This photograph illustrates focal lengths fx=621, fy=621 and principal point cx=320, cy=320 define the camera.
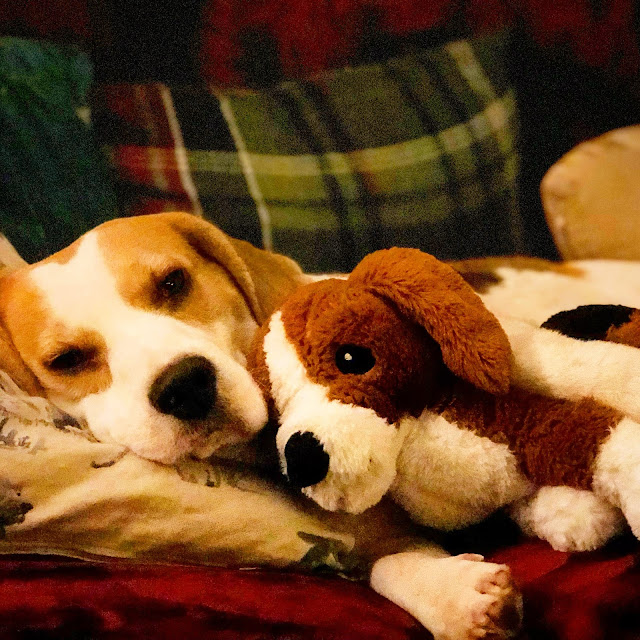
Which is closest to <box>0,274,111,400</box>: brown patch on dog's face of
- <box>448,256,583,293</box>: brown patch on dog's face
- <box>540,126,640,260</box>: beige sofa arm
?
<box>448,256,583,293</box>: brown patch on dog's face

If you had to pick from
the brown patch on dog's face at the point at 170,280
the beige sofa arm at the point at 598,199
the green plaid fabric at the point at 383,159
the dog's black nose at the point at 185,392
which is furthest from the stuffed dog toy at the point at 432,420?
the beige sofa arm at the point at 598,199

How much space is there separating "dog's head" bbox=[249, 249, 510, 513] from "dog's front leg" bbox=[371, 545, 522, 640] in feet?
0.49

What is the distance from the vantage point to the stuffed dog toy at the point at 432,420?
762 millimetres

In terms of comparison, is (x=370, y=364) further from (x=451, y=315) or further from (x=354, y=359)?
(x=451, y=315)

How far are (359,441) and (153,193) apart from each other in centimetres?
131

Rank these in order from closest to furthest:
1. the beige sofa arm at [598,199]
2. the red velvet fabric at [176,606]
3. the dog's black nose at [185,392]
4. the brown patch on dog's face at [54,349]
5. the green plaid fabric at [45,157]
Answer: the red velvet fabric at [176,606]
the dog's black nose at [185,392]
the brown patch on dog's face at [54,349]
the green plaid fabric at [45,157]
the beige sofa arm at [598,199]

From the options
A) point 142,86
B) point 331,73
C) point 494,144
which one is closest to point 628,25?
point 494,144

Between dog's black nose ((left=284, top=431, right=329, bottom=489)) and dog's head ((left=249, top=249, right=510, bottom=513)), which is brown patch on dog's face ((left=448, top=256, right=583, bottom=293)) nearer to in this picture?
dog's head ((left=249, top=249, right=510, bottom=513))

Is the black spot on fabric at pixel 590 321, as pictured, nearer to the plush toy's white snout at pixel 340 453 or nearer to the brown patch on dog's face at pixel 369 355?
the brown patch on dog's face at pixel 369 355

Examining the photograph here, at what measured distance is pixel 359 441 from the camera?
0.76 m

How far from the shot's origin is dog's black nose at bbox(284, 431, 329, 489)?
2.48 ft

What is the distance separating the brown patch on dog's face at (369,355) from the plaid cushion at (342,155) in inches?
42.5

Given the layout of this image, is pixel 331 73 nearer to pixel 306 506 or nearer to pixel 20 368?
pixel 20 368

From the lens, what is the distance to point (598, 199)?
77.8 inches
